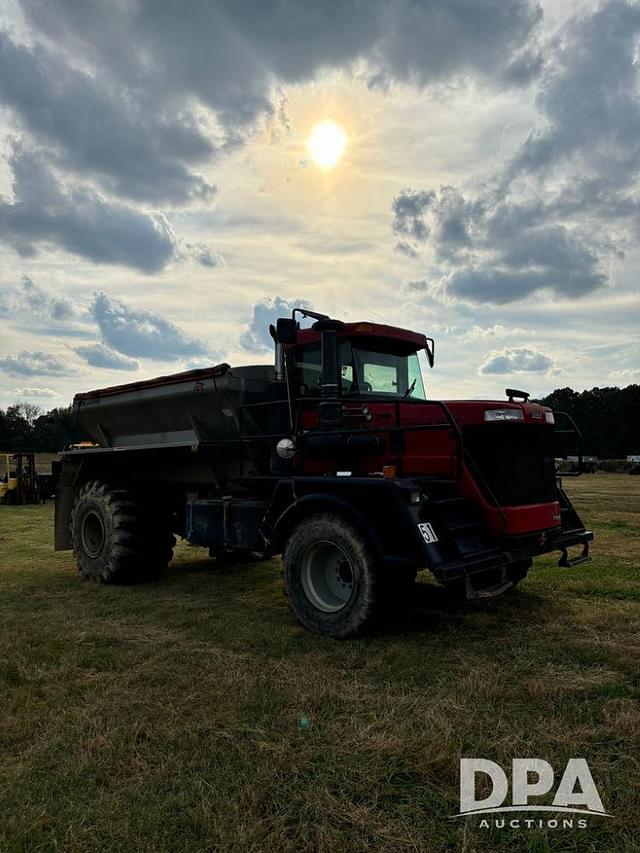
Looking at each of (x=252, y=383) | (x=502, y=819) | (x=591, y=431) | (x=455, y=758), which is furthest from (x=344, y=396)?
(x=591, y=431)

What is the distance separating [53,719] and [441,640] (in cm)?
322

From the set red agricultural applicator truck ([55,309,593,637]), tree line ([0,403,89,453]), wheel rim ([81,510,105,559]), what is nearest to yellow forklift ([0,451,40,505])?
wheel rim ([81,510,105,559])

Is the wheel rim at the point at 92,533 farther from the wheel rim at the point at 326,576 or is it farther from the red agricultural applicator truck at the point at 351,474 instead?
the wheel rim at the point at 326,576

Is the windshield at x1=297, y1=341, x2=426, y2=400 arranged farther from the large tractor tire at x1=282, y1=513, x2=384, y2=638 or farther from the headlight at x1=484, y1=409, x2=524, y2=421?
the large tractor tire at x1=282, y1=513, x2=384, y2=638

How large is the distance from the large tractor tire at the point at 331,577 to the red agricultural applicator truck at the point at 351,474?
0.04 feet

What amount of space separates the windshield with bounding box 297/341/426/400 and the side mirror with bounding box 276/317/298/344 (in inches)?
28.1

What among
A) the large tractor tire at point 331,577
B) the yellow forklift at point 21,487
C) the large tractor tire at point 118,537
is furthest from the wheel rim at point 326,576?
the yellow forklift at point 21,487

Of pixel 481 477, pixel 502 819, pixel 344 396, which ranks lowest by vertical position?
pixel 502 819

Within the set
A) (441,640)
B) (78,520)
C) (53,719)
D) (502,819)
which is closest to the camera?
(502,819)

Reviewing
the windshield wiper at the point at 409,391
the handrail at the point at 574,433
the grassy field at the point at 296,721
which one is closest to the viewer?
the grassy field at the point at 296,721

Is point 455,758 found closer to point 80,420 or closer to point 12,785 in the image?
point 12,785

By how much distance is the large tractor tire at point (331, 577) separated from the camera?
560 centimetres

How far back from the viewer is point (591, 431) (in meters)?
78.2

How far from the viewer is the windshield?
22.5 feet
